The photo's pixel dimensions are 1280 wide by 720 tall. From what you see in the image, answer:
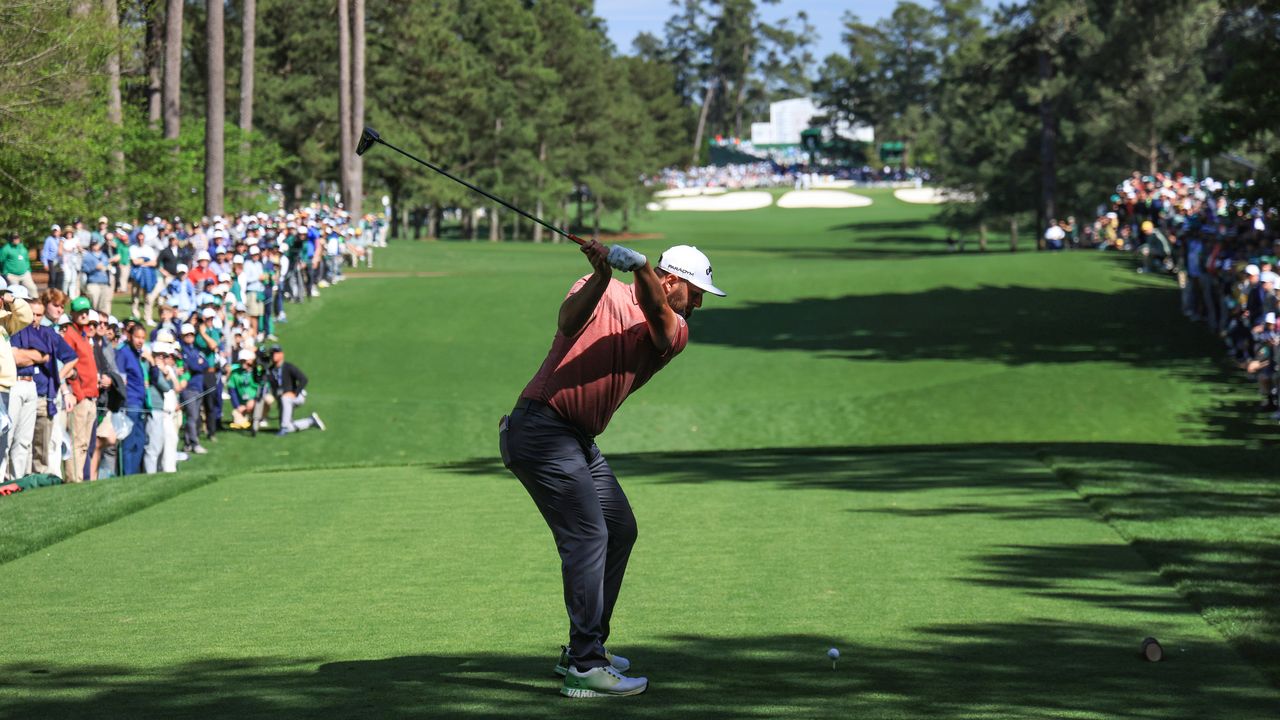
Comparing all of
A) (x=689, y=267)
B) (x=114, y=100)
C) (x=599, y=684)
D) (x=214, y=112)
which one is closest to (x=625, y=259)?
(x=689, y=267)

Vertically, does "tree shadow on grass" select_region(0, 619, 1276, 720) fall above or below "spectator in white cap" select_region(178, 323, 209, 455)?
above

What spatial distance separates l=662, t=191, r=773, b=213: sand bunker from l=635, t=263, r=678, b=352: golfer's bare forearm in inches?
4639

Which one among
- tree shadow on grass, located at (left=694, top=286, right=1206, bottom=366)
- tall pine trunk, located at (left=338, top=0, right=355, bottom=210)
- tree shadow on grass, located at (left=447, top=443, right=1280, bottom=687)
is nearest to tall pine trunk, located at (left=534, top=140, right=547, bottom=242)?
tall pine trunk, located at (left=338, top=0, right=355, bottom=210)

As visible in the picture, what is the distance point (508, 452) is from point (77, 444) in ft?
40.8

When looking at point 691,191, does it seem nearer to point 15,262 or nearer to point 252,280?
point 252,280

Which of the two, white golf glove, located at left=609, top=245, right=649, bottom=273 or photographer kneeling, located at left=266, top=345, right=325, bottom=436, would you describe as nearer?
white golf glove, located at left=609, top=245, right=649, bottom=273

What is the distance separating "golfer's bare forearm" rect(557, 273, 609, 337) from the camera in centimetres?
645

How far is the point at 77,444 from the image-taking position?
58.7 ft

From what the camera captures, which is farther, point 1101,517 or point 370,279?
point 370,279

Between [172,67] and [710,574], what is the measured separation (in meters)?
37.7

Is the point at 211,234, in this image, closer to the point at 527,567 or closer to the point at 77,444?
the point at 77,444

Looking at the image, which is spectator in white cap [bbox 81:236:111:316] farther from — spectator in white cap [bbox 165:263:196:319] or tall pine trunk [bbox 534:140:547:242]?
tall pine trunk [bbox 534:140:547:242]

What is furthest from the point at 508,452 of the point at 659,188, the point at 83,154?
the point at 659,188

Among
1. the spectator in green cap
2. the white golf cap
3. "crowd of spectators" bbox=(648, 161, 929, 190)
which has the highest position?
"crowd of spectators" bbox=(648, 161, 929, 190)
